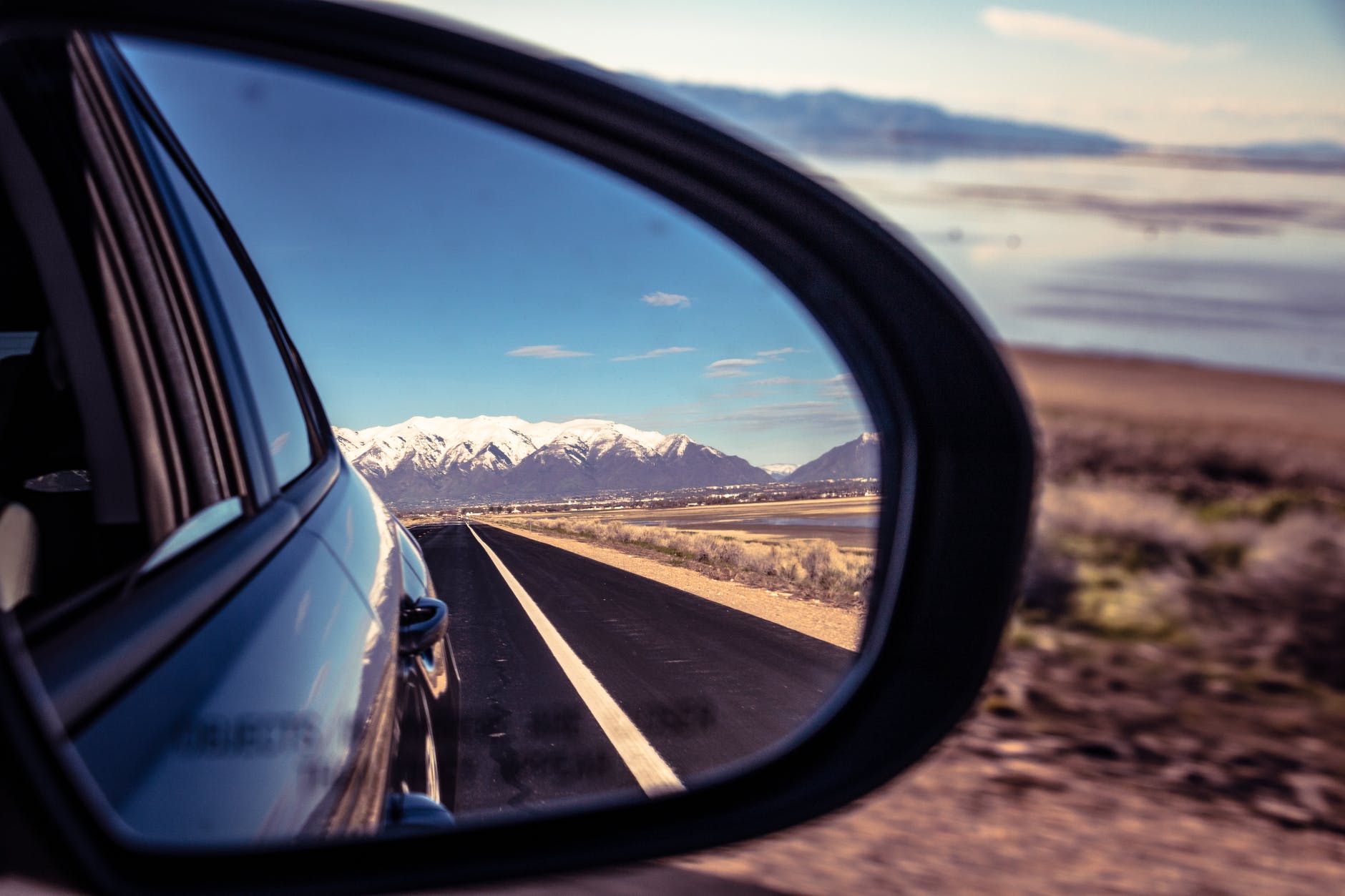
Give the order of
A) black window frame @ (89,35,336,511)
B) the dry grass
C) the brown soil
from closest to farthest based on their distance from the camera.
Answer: black window frame @ (89,35,336,511), the dry grass, the brown soil

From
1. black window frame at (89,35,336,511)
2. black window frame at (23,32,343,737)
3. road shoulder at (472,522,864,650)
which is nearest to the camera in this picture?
black window frame at (23,32,343,737)

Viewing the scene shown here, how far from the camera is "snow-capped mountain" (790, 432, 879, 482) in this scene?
2170mm

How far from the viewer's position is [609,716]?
7.53ft

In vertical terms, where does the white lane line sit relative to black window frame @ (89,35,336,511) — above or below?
below

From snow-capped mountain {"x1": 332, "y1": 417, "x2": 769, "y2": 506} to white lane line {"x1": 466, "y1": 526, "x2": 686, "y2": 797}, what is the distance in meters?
0.30

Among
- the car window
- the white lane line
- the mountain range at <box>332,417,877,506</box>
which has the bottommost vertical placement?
the white lane line

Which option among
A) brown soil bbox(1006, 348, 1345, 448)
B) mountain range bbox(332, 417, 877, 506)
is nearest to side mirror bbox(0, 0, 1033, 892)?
mountain range bbox(332, 417, 877, 506)

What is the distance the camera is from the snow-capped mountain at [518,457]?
1.73 meters

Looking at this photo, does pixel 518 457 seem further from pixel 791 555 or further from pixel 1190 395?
pixel 1190 395

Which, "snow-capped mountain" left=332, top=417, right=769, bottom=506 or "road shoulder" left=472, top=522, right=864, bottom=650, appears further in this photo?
"road shoulder" left=472, top=522, right=864, bottom=650

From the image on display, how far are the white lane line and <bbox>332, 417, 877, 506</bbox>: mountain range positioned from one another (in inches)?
11.4

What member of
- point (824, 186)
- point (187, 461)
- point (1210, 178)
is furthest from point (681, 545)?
point (1210, 178)

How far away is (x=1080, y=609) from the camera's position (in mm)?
4625

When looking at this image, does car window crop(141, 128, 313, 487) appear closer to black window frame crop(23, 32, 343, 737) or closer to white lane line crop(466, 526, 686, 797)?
black window frame crop(23, 32, 343, 737)
